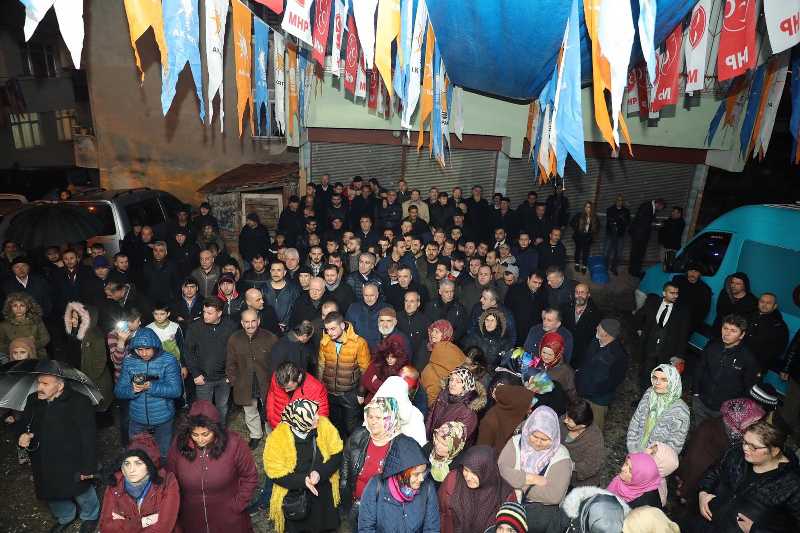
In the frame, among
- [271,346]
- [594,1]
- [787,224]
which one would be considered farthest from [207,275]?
[787,224]

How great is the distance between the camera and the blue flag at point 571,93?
4.34 m

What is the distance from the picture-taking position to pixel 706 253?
28.2 ft

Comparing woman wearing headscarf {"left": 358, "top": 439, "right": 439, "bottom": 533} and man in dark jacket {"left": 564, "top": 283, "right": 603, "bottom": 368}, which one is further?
man in dark jacket {"left": 564, "top": 283, "right": 603, "bottom": 368}

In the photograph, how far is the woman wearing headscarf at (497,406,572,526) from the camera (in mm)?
4023

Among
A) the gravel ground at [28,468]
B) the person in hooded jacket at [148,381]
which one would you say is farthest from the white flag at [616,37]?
the person in hooded jacket at [148,381]

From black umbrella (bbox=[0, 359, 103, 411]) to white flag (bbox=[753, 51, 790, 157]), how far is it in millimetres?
9576

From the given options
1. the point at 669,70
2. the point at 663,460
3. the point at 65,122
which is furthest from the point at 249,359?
the point at 65,122

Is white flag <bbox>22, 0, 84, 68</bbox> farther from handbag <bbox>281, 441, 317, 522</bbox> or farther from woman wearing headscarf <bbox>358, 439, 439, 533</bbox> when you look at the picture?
handbag <bbox>281, 441, 317, 522</bbox>

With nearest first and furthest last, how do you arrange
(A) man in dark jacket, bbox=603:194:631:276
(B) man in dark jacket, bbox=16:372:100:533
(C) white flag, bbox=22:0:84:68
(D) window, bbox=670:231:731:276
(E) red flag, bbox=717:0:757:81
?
(C) white flag, bbox=22:0:84:68 → (B) man in dark jacket, bbox=16:372:100:533 → (E) red flag, bbox=717:0:757:81 → (D) window, bbox=670:231:731:276 → (A) man in dark jacket, bbox=603:194:631:276

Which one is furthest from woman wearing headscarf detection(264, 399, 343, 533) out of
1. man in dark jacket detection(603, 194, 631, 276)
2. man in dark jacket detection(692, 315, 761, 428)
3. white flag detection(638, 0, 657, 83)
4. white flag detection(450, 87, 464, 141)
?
man in dark jacket detection(603, 194, 631, 276)

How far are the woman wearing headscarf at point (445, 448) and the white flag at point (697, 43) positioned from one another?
17.0 ft

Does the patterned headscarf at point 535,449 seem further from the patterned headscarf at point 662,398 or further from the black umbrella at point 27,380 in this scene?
the black umbrella at point 27,380

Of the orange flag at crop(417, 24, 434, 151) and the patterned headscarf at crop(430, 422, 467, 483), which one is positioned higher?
the orange flag at crop(417, 24, 434, 151)

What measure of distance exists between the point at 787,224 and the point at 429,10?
5.80m
